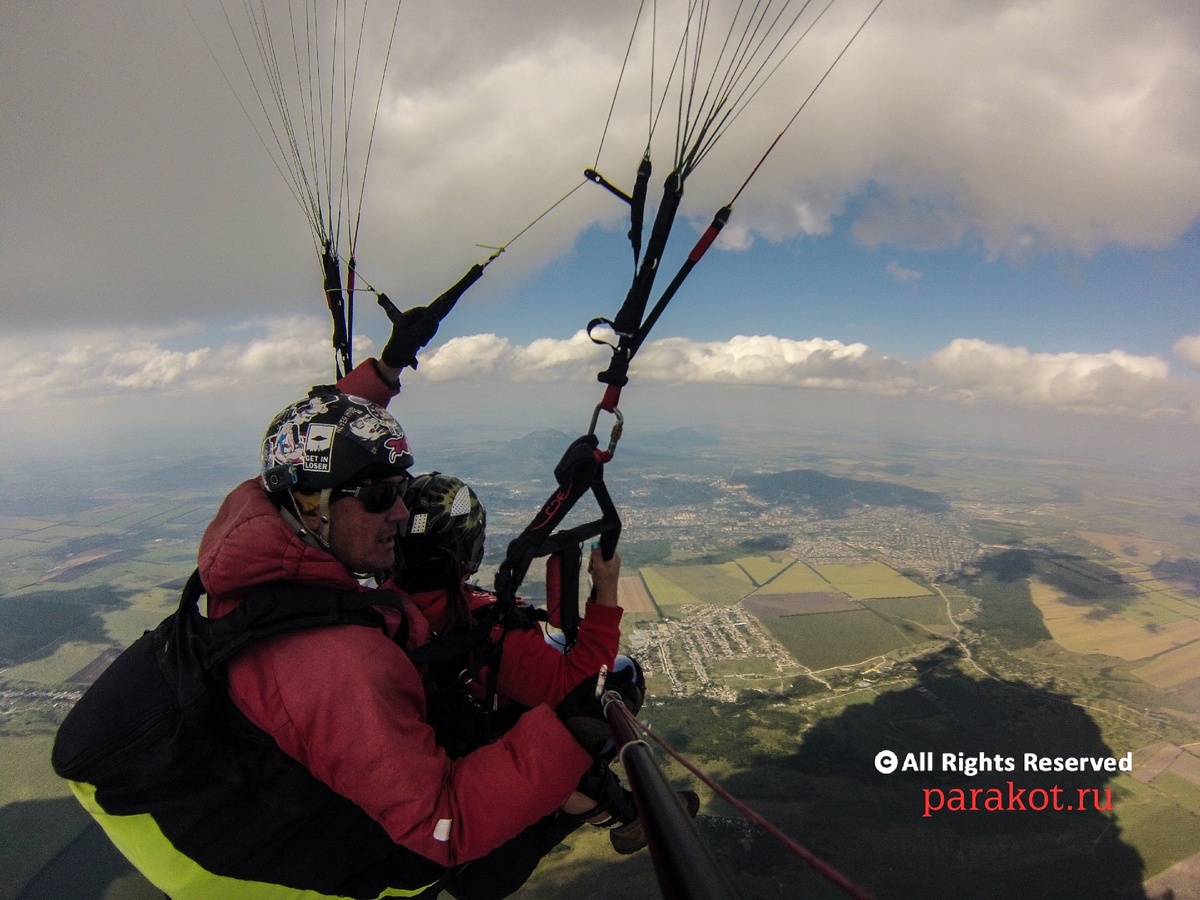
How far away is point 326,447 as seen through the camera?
6.90 feet

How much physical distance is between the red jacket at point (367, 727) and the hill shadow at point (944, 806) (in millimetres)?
13882

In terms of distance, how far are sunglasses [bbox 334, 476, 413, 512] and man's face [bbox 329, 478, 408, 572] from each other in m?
0.02

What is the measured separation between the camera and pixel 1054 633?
3372cm

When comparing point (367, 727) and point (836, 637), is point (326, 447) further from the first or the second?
point (836, 637)

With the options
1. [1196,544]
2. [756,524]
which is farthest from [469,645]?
[1196,544]

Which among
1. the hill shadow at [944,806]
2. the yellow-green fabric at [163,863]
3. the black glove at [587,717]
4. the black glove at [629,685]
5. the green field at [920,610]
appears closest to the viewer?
the yellow-green fabric at [163,863]

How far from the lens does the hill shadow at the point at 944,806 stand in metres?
14.4

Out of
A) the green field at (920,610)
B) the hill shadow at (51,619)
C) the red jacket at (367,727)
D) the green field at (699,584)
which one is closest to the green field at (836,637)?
the green field at (920,610)

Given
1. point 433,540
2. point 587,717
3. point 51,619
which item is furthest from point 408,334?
point 51,619

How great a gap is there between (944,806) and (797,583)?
23571 mm

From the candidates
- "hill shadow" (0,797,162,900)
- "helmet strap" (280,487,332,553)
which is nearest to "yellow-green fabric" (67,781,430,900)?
"helmet strap" (280,487,332,553)

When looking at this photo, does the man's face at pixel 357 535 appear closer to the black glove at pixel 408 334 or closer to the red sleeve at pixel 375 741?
the red sleeve at pixel 375 741

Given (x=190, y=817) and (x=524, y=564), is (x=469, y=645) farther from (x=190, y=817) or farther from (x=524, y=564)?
(x=190, y=817)

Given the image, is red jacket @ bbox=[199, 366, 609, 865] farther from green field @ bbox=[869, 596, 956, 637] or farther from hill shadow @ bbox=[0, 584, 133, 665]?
green field @ bbox=[869, 596, 956, 637]
